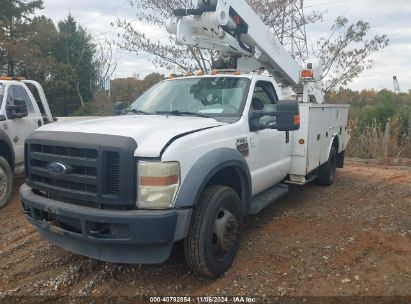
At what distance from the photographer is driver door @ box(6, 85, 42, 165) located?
6.23m

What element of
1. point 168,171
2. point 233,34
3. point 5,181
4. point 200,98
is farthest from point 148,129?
point 5,181

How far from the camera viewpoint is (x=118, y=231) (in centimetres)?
311

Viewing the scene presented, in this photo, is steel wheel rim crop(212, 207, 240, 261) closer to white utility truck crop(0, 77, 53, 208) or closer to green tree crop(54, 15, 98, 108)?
white utility truck crop(0, 77, 53, 208)

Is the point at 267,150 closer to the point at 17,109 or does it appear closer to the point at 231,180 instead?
the point at 231,180

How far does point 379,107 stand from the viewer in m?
15.2

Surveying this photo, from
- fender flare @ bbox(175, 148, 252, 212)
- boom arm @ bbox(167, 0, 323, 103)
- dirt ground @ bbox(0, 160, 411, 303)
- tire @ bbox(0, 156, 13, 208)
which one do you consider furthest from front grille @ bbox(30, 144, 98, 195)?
boom arm @ bbox(167, 0, 323, 103)

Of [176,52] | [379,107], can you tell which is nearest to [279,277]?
[176,52]

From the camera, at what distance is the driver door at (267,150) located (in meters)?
4.48

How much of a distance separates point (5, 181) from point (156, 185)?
3751 mm

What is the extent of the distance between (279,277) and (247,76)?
2.36 metres

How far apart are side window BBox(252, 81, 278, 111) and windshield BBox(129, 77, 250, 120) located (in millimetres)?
216

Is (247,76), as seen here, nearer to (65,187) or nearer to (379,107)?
(65,187)

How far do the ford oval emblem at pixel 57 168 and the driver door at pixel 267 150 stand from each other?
1.98 meters

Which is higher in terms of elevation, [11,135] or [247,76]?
[247,76]
